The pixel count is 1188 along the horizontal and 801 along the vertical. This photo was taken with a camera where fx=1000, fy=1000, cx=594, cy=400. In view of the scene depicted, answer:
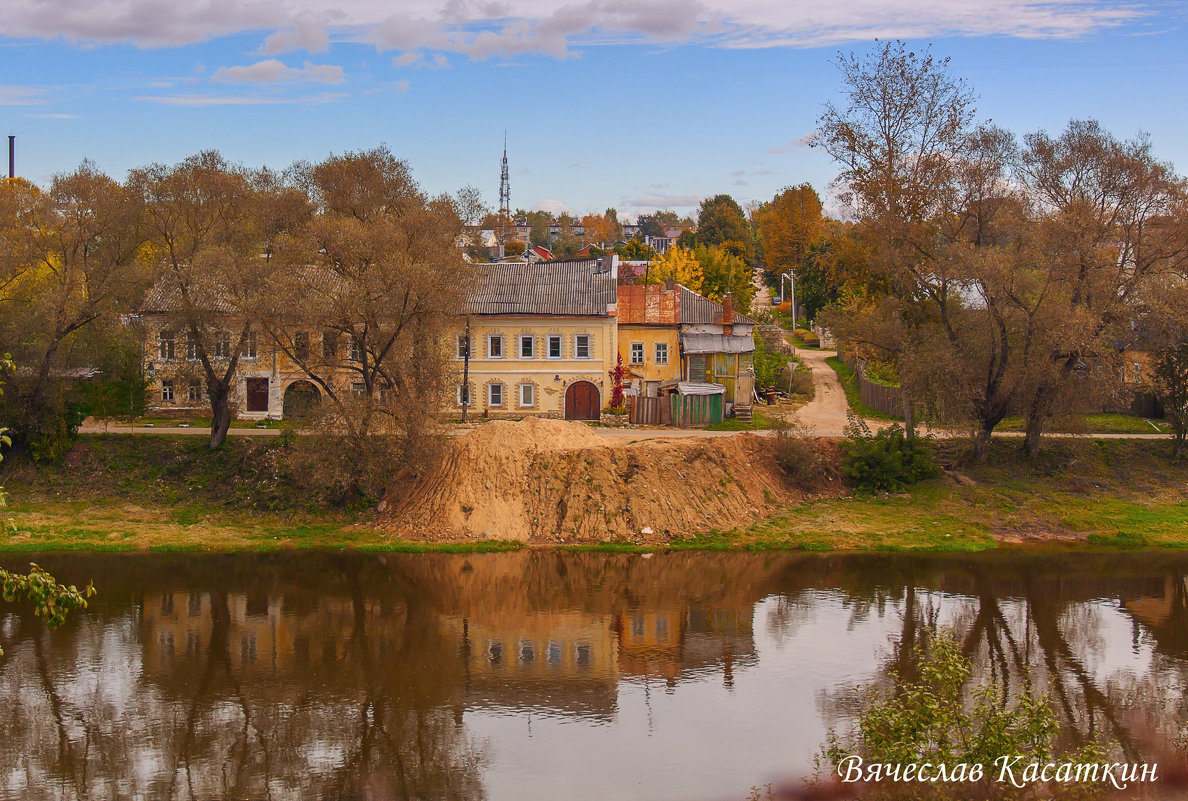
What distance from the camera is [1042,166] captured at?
3772cm

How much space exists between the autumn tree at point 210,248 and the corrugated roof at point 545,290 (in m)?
11.5

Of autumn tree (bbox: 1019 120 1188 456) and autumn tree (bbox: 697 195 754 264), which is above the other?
autumn tree (bbox: 697 195 754 264)

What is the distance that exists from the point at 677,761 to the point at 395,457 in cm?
1932

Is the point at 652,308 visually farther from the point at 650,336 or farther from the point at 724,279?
the point at 724,279

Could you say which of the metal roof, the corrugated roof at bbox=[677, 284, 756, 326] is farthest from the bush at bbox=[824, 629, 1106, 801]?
the corrugated roof at bbox=[677, 284, 756, 326]

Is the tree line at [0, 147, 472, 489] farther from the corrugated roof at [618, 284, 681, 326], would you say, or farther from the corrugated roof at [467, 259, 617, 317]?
the corrugated roof at [618, 284, 681, 326]

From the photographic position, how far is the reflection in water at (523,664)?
18375 mm

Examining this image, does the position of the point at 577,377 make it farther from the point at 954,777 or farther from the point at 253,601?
the point at 954,777

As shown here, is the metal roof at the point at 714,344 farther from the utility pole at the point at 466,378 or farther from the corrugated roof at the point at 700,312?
the utility pole at the point at 466,378

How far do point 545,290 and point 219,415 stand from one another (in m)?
17.7

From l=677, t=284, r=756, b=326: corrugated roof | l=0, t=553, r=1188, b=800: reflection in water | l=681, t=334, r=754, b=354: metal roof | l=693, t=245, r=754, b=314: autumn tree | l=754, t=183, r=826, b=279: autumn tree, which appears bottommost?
l=0, t=553, r=1188, b=800: reflection in water

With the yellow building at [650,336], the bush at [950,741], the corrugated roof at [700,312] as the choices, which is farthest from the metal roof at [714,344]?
the bush at [950,741]

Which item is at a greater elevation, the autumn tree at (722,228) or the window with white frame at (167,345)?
the autumn tree at (722,228)

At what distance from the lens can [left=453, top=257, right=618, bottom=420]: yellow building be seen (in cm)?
4959
